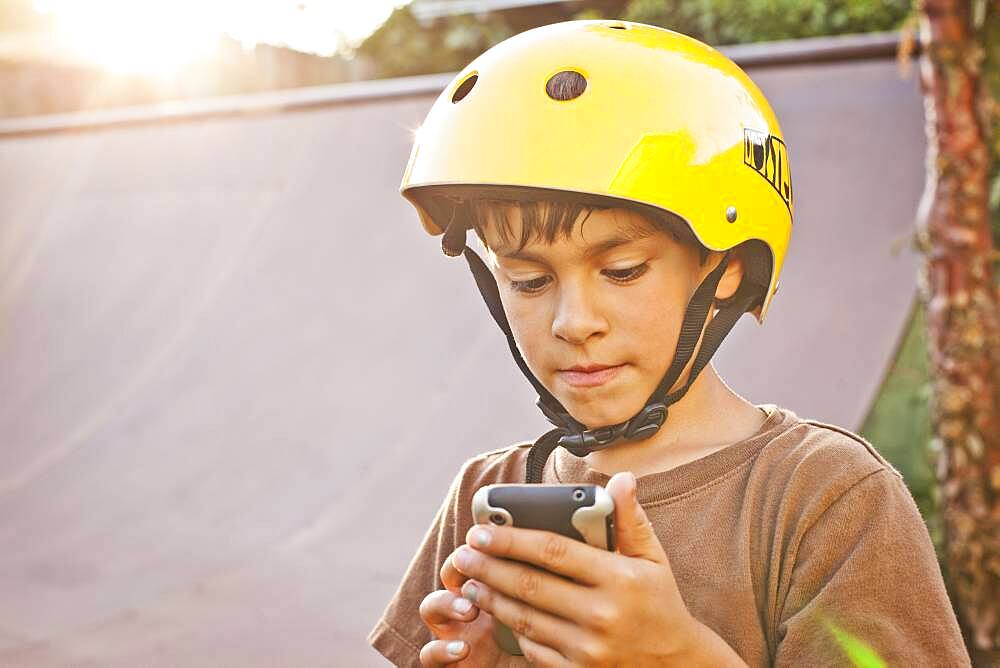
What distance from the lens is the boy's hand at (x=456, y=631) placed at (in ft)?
4.57

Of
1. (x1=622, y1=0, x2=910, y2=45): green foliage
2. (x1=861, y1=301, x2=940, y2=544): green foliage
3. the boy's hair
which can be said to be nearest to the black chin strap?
the boy's hair

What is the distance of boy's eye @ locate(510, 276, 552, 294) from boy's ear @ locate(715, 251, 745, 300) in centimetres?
37

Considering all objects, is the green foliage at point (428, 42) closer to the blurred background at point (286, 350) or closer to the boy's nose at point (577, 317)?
the blurred background at point (286, 350)

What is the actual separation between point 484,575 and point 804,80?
229 inches

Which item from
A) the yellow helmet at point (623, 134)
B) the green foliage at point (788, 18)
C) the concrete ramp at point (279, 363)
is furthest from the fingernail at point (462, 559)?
the green foliage at point (788, 18)

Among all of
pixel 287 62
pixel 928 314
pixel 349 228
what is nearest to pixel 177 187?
pixel 349 228

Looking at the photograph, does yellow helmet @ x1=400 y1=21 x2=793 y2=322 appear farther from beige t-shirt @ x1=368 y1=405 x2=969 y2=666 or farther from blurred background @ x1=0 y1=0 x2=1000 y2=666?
blurred background @ x1=0 y1=0 x2=1000 y2=666

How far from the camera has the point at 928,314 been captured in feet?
13.2

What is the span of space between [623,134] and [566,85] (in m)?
0.15

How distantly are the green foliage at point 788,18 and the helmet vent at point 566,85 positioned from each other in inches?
319

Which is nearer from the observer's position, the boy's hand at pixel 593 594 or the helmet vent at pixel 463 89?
the boy's hand at pixel 593 594

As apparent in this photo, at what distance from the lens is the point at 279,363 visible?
6.33 metres

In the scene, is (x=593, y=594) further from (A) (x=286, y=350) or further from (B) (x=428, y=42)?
(B) (x=428, y=42)

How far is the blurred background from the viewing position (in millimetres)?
4543
